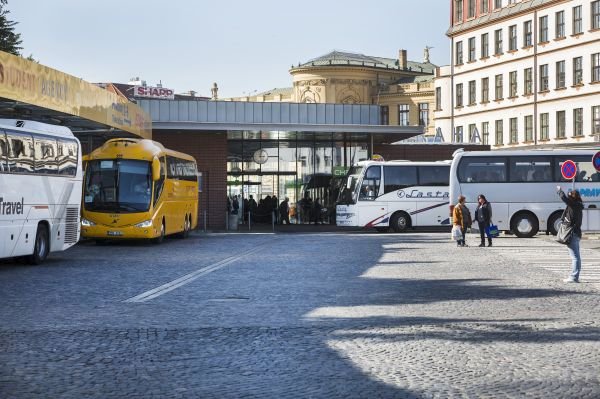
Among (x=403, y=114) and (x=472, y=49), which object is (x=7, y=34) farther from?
(x=403, y=114)

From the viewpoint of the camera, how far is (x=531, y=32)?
8856 cm

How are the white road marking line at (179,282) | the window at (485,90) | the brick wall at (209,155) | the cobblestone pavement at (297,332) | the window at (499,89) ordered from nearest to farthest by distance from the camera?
the cobblestone pavement at (297,332) → the white road marking line at (179,282) → the brick wall at (209,155) → the window at (499,89) → the window at (485,90)

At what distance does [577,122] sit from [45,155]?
206ft

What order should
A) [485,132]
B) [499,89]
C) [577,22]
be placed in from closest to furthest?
[577,22] < [499,89] < [485,132]

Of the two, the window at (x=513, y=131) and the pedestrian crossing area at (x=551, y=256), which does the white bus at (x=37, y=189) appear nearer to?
the pedestrian crossing area at (x=551, y=256)

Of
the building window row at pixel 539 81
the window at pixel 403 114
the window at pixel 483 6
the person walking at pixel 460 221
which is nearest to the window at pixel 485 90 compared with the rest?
the building window row at pixel 539 81

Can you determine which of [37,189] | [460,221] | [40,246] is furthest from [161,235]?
[37,189]

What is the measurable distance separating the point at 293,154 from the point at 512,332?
156 ft

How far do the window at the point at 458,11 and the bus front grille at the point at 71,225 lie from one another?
77346mm

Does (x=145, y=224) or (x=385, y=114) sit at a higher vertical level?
(x=385, y=114)

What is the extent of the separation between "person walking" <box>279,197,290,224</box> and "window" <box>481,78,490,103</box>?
40559 millimetres

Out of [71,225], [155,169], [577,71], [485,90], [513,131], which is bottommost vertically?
[71,225]

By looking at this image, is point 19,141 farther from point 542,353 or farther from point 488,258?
point 542,353

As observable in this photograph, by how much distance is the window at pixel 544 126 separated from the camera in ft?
283
